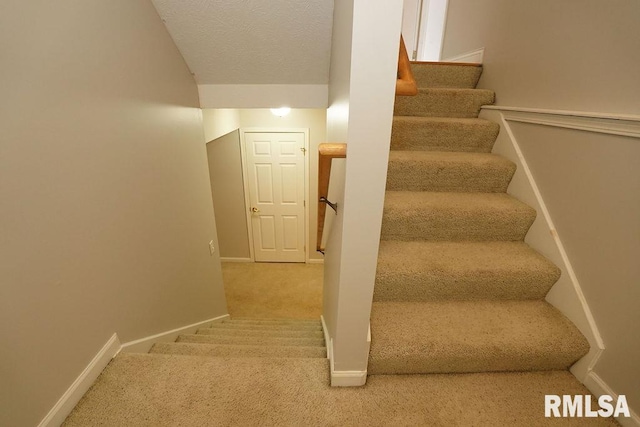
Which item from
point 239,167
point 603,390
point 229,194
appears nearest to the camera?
point 603,390

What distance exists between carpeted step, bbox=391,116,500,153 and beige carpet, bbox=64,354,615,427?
138 cm

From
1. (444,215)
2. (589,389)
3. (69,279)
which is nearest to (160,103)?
(69,279)

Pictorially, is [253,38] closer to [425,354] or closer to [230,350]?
[230,350]

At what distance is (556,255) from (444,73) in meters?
1.61

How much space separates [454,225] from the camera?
1.60 meters

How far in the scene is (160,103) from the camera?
5.27 ft

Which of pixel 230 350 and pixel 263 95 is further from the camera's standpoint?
pixel 263 95

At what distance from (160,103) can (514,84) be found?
219 centimetres

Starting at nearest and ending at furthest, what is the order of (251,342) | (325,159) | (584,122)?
(325,159), (584,122), (251,342)

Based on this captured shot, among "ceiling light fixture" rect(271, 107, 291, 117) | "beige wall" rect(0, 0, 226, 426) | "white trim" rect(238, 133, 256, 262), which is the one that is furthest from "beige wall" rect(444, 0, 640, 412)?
"white trim" rect(238, 133, 256, 262)

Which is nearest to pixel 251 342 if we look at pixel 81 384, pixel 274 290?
pixel 81 384

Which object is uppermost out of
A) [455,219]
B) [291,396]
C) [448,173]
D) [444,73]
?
[444,73]

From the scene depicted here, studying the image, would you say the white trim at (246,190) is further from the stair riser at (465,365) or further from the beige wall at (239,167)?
the stair riser at (465,365)

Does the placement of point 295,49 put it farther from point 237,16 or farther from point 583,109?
point 583,109
